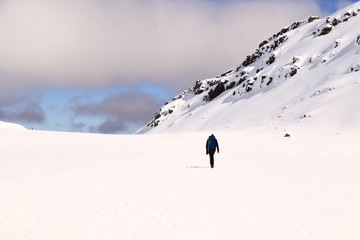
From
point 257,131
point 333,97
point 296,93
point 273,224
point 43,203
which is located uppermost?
point 296,93

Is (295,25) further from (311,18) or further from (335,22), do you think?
(335,22)

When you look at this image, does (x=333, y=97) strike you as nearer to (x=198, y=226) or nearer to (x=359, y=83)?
(x=359, y=83)

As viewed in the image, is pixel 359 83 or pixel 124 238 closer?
pixel 124 238

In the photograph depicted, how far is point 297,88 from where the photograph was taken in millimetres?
84000

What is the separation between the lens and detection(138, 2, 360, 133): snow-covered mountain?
202 feet

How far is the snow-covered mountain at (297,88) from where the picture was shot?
6166 cm

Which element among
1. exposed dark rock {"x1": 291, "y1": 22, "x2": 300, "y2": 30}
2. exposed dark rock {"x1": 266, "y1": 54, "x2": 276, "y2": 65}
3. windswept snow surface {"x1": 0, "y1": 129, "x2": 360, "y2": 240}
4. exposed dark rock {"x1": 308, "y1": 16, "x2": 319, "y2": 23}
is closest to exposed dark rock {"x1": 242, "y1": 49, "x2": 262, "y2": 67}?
exposed dark rock {"x1": 291, "y1": 22, "x2": 300, "y2": 30}

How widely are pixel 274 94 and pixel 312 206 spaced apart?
83601 mm

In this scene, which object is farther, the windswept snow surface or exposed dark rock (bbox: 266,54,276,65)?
exposed dark rock (bbox: 266,54,276,65)

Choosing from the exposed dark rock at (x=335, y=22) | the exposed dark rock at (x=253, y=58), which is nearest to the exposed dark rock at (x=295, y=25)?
the exposed dark rock at (x=253, y=58)

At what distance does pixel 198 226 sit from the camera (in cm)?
840

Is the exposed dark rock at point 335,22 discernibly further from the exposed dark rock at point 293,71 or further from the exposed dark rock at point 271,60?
the exposed dark rock at point 293,71

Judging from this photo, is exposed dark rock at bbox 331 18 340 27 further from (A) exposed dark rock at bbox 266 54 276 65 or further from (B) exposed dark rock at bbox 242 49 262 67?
(B) exposed dark rock at bbox 242 49 262 67

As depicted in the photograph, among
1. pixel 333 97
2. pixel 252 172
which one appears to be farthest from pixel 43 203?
pixel 333 97
